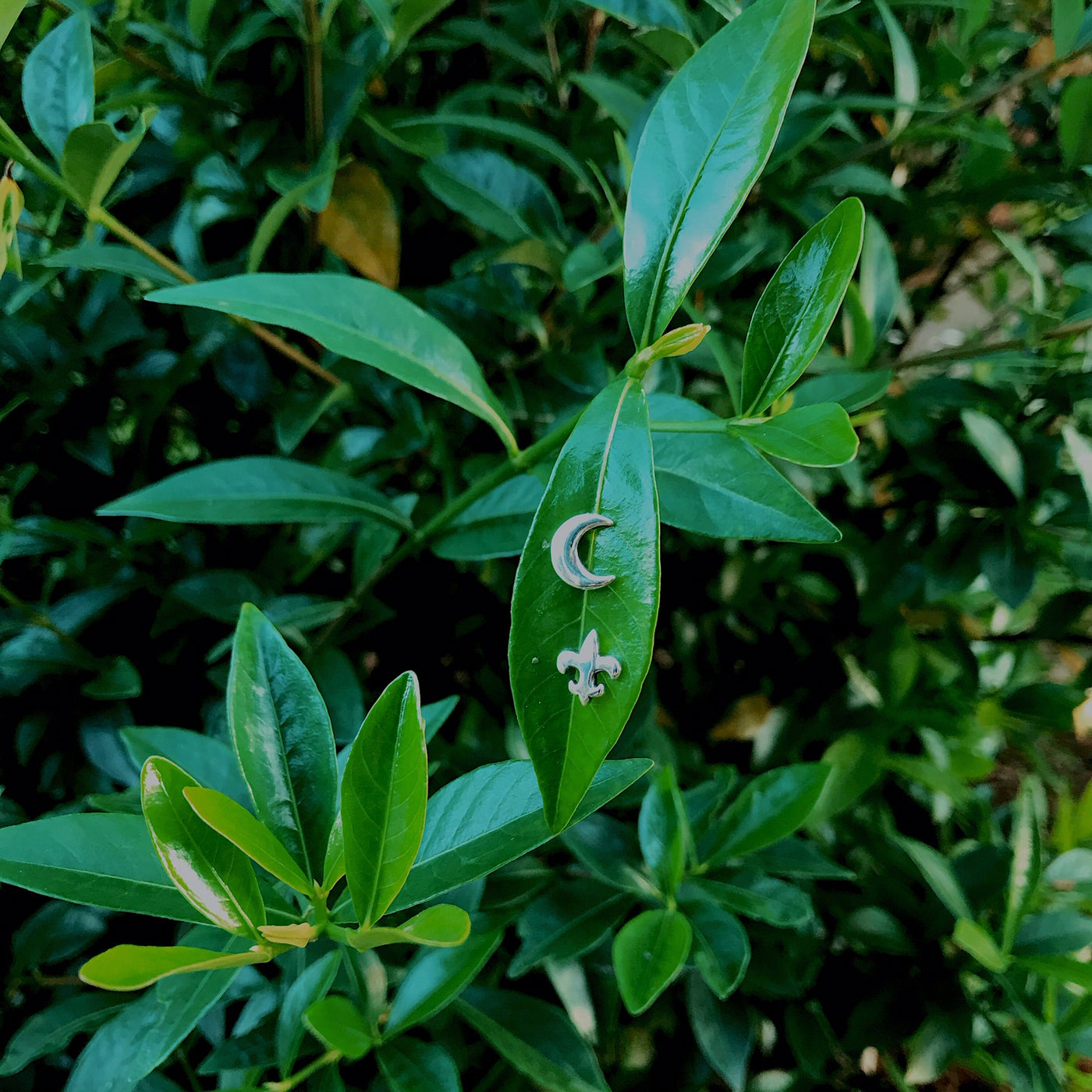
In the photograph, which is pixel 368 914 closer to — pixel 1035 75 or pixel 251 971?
pixel 251 971

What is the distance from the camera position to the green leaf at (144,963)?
23 cm

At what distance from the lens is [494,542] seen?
405 millimetres

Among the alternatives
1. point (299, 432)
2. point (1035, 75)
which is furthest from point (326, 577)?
point (1035, 75)

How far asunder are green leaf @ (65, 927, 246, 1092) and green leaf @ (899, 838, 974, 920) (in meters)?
0.49

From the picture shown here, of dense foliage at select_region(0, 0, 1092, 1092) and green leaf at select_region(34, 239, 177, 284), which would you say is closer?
dense foliage at select_region(0, 0, 1092, 1092)

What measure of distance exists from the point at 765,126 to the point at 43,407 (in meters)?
0.52

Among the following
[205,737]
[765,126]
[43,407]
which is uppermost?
[765,126]

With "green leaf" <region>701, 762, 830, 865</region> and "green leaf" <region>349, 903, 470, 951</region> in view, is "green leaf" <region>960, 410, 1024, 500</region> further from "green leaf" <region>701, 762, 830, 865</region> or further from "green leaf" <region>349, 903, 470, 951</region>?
"green leaf" <region>349, 903, 470, 951</region>

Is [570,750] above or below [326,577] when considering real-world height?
above

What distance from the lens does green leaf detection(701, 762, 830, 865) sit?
469 millimetres

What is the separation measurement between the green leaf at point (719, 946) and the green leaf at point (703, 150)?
34 centimetres

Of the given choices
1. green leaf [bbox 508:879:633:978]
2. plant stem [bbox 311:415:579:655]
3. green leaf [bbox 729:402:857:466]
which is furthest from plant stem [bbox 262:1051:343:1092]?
green leaf [bbox 729:402:857:466]

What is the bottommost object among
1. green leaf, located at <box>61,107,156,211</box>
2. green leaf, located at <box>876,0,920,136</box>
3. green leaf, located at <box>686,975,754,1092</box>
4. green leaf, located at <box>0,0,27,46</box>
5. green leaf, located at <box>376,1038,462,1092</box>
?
green leaf, located at <box>686,975,754,1092</box>

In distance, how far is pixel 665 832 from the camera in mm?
466
